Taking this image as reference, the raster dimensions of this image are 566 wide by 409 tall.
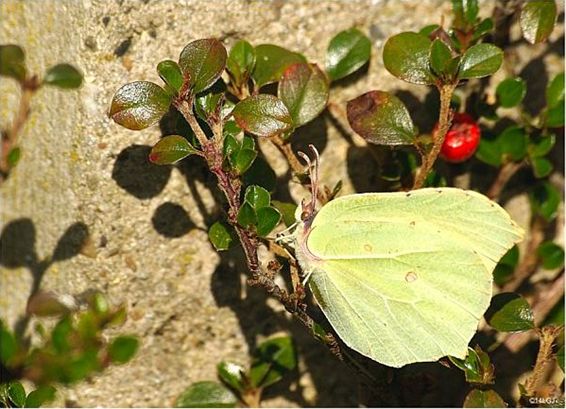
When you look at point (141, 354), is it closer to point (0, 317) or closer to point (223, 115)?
point (0, 317)

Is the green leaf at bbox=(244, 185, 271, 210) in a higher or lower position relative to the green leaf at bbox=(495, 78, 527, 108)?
higher

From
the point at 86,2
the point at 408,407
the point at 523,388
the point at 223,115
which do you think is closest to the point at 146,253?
the point at 223,115

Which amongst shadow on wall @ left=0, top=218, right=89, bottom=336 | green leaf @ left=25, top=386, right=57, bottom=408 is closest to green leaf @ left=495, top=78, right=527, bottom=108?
shadow on wall @ left=0, top=218, right=89, bottom=336

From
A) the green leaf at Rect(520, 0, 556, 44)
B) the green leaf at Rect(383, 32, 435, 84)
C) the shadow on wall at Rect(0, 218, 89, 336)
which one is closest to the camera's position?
the green leaf at Rect(383, 32, 435, 84)

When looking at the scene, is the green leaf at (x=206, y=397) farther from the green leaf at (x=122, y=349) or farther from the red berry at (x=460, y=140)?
the red berry at (x=460, y=140)

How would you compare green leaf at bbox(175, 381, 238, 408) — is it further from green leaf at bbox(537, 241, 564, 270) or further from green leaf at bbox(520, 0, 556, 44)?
green leaf at bbox(520, 0, 556, 44)

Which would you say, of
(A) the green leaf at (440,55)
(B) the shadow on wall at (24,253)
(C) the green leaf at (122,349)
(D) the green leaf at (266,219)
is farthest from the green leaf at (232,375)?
(A) the green leaf at (440,55)

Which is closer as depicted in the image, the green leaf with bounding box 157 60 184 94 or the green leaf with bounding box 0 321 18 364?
the green leaf with bounding box 157 60 184 94
